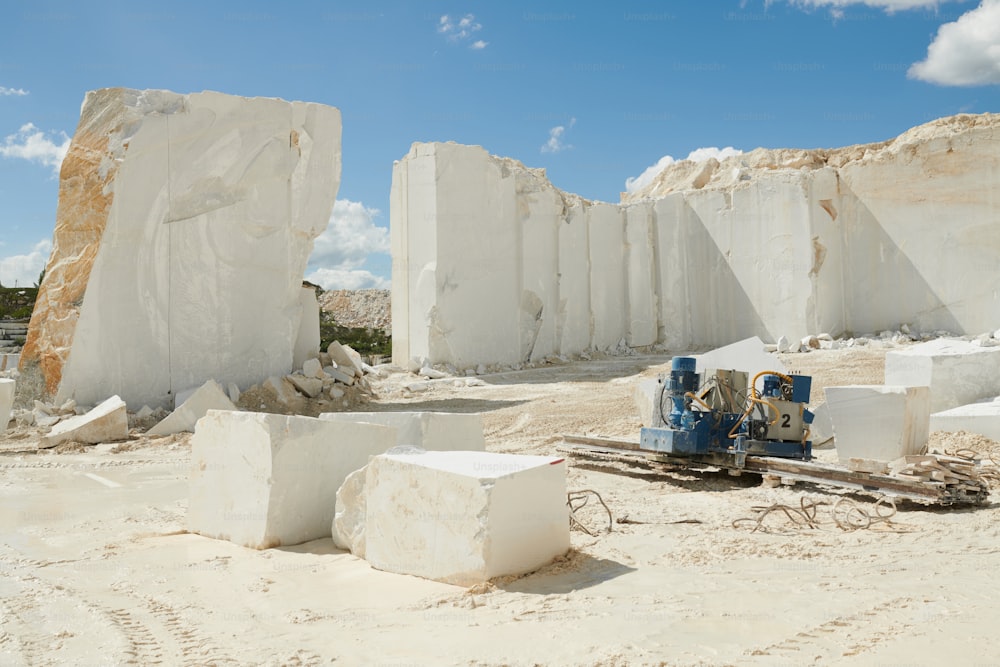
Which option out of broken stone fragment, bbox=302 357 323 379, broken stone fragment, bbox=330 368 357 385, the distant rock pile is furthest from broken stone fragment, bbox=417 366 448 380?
the distant rock pile

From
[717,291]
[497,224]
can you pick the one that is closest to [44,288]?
[497,224]

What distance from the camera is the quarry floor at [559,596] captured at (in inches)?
120

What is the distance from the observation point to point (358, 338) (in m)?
29.6

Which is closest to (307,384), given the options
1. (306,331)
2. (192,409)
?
(306,331)

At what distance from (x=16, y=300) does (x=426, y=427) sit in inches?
929

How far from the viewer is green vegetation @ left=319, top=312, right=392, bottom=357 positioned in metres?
27.7

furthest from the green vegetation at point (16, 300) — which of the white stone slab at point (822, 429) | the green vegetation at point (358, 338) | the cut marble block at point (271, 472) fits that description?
the white stone slab at point (822, 429)

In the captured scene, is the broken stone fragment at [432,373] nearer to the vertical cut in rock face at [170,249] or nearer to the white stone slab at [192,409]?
the vertical cut in rock face at [170,249]

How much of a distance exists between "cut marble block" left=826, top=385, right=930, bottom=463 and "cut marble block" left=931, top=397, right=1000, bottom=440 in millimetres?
995

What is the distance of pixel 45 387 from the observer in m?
10.9

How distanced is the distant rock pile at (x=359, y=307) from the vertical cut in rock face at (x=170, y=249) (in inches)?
851

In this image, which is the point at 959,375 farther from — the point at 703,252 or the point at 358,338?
the point at 358,338

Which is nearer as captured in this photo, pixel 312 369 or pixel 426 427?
pixel 426 427

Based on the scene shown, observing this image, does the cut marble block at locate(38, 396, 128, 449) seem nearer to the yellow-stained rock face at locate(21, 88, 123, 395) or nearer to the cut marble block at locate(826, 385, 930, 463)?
the yellow-stained rock face at locate(21, 88, 123, 395)
